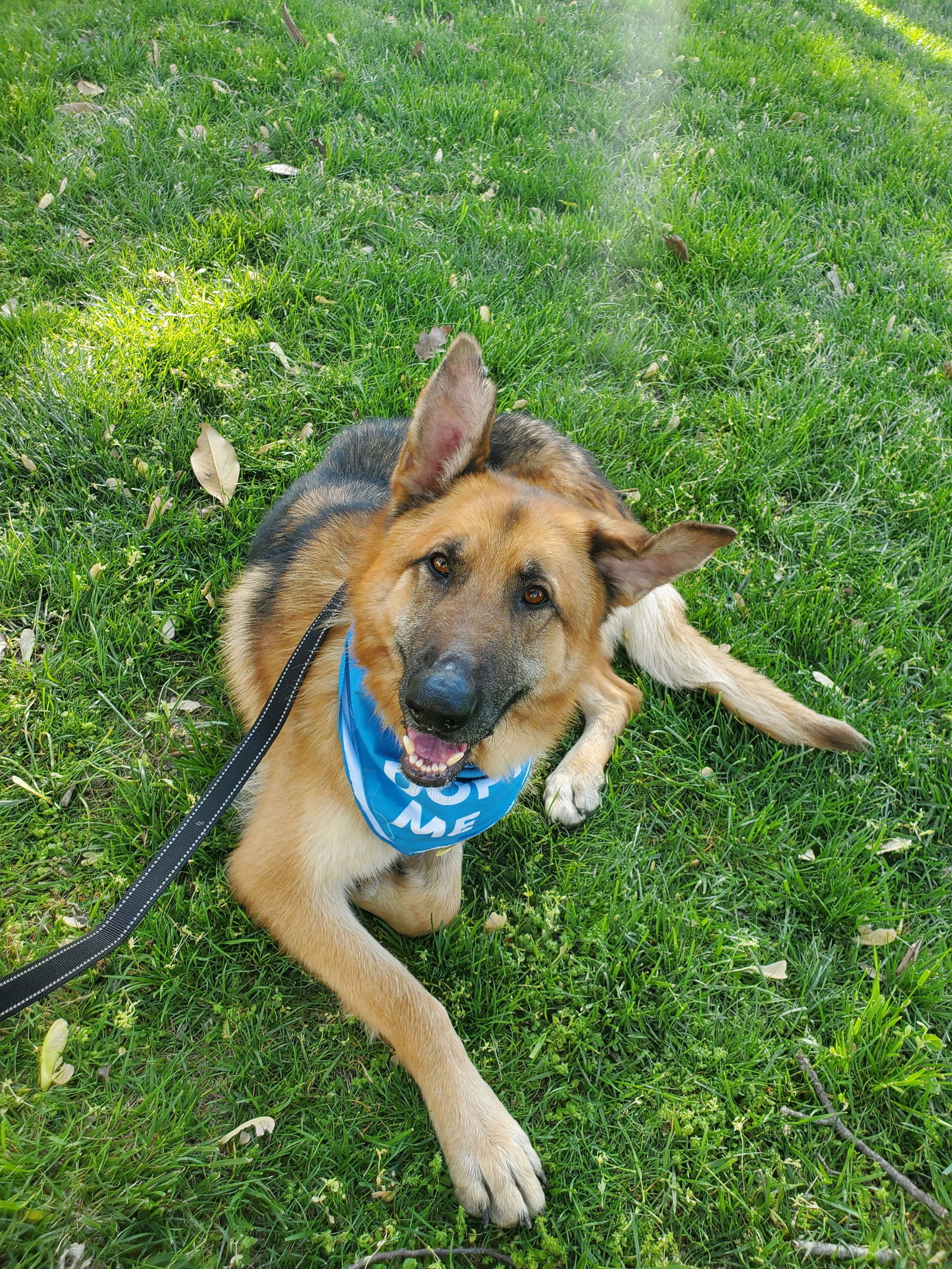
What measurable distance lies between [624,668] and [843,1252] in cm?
234

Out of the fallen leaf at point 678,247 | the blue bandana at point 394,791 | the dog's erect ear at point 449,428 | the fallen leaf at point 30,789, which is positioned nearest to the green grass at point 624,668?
the fallen leaf at point 30,789

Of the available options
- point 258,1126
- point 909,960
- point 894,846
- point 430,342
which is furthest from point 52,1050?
point 430,342

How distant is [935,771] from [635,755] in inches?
54.0

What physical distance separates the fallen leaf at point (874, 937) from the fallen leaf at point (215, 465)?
340cm

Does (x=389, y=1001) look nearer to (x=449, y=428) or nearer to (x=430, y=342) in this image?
(x=449, y=428)

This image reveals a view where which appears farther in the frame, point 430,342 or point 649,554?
point 430,342

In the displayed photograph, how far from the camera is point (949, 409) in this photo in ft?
17.0

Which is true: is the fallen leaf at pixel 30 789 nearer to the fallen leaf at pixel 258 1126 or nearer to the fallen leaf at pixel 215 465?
the fallen leaf at pixel 258 1126

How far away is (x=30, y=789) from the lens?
294 centimetres

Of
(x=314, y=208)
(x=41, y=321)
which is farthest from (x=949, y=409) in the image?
(x=41, y=321)

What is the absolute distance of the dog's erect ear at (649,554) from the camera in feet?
7.72

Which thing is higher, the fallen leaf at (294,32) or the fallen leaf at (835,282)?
the fallen leaf at (835,282)

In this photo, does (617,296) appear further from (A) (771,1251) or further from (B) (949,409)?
(A) (771,1251)

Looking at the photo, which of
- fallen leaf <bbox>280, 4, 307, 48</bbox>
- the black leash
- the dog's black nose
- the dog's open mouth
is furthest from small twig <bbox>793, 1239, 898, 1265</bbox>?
fallen leaf <bbox>280, 4, 307, 48</bbox>
